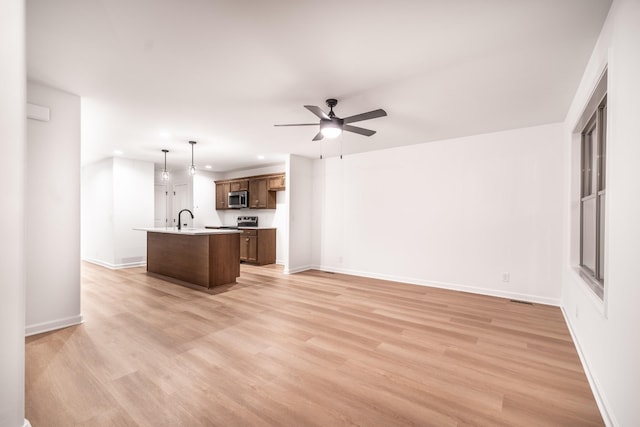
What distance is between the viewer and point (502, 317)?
3.51m

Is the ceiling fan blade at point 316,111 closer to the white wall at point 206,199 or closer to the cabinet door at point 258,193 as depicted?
the cabinet door at point 258,193

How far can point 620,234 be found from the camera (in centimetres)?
159

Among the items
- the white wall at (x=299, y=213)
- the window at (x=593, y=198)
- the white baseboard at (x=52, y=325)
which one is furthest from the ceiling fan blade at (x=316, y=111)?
the white baseboard at (x=52, y=325)

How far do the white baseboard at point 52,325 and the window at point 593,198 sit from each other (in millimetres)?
5073

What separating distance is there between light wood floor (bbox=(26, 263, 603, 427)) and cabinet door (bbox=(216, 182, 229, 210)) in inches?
181

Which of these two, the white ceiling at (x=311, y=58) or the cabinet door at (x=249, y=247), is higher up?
Result: the white ceiling at (x=311, y=58)

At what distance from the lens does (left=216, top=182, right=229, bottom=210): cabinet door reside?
328 inches

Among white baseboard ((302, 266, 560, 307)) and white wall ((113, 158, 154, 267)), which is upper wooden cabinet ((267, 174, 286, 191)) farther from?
white wall ((113, 158, 154, 267))

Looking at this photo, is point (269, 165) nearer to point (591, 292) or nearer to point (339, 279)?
point (339, 279)

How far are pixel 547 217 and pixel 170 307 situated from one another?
538 cm

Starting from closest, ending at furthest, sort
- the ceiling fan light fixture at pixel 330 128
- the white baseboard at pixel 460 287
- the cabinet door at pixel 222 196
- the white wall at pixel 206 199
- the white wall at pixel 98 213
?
the ceiling fan light fixture at pixel 330 128 < the white baseboard at pixel 460 287 < the white wall at pixel 98 213 < the cabinet door at pixel 222 196 < the white wall at pixel 206 199

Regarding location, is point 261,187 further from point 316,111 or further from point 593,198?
point 593,198

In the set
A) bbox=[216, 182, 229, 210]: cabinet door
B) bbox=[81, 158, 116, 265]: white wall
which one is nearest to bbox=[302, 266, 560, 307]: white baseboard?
bbox=[216, 182, 229, 210]: cabinet door

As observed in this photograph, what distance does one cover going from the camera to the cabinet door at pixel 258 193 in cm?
736
